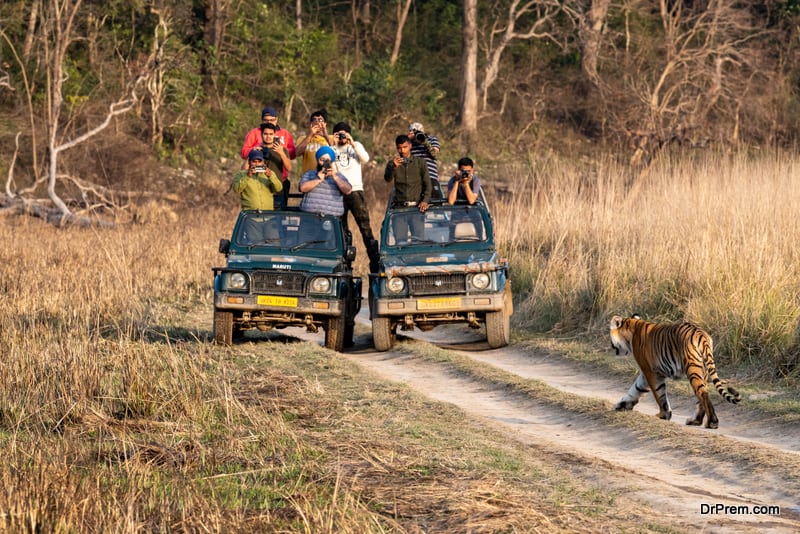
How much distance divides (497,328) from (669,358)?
4698 mm

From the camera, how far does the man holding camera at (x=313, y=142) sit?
14797 millimetres

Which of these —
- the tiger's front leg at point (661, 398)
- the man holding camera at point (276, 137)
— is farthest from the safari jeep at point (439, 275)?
the tiger's front leg at point (661, 398)

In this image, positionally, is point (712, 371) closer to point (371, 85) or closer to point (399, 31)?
point (371, 85)

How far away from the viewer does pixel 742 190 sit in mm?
16422

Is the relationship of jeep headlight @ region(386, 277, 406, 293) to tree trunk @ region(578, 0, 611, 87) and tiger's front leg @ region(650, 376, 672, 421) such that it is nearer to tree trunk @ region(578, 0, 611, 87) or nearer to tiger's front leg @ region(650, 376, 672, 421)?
tiger's front leg @ region(650, 376, 672, 421)

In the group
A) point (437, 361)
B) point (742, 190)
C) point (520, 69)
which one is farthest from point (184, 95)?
point (437, 361)

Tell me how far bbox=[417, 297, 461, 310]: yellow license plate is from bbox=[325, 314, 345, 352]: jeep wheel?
0.83m

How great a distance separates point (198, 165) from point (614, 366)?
79.1ft

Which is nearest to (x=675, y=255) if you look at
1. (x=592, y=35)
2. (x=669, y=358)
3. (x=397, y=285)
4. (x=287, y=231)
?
(x=397, y=285)

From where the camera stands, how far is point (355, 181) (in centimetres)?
1488

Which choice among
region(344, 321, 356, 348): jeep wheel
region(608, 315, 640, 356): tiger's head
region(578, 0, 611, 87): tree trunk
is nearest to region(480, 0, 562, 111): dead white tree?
region(578, 0, 611, 87): tree trunk

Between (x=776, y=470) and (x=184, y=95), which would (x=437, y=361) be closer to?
(x=776, y=470)

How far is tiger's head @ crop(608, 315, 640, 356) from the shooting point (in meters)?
9.27

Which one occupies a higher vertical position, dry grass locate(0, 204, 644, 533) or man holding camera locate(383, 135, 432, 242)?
man holding camera locate(383, 135, 432, 242)
